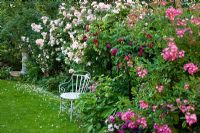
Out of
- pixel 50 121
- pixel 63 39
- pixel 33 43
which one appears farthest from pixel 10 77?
pixel 50 121

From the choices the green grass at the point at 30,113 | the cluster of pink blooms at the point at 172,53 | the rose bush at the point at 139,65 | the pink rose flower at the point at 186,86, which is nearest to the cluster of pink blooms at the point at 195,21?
the rose bush at the point at 139,65

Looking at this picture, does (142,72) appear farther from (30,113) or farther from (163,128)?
(30,113)

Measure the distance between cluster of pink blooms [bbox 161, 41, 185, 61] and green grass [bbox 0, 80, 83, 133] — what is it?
235 centimetres

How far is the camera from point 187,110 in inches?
161

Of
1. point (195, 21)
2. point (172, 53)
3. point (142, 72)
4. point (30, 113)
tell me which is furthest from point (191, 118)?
point (30, 113)

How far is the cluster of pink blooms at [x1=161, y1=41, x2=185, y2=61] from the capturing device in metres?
4.21

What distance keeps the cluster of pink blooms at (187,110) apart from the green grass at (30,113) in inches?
90.0

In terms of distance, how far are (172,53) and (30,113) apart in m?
3.63

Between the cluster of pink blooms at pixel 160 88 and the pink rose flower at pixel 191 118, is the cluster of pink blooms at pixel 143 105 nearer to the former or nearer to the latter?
the cluster of pink blooms at pixel 160 88

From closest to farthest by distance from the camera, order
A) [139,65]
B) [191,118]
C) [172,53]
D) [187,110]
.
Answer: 1. [191,118]
2. [187,110]
3. [172,53]
4. [139,65]

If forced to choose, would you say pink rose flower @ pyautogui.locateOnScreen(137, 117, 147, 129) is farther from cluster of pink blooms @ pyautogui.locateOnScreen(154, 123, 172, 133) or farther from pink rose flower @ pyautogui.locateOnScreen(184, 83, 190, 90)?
pink rose flower @ pyautogui.locateOnScreen(184, 83, 190, 90)

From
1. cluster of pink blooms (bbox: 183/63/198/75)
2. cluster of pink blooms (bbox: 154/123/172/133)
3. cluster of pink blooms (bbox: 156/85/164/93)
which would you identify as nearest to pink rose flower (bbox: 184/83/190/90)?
cluster of pink blooms (bbox: 183/63/198/75)

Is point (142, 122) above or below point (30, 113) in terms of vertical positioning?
above

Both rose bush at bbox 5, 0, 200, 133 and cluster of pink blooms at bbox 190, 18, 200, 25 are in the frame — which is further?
cluster of pink blooms at bbox 190, 18, 200, 25
